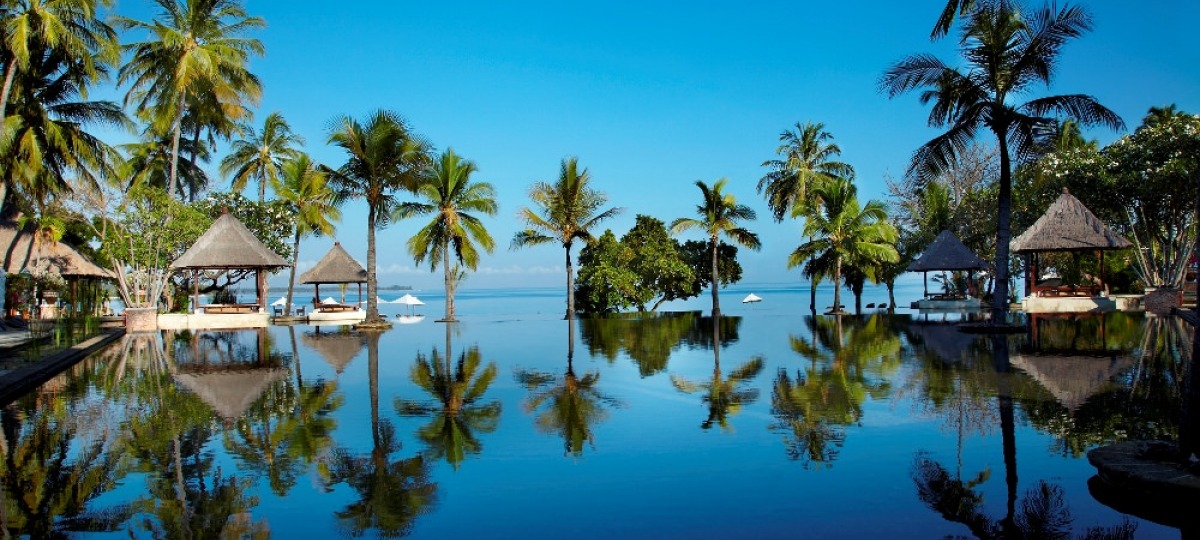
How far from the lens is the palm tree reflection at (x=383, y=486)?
502 centimetres

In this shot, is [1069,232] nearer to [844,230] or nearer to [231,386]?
[844,230]

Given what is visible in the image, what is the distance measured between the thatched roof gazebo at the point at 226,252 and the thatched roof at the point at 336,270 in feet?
15.2

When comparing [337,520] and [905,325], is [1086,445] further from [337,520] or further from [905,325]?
[905,325]

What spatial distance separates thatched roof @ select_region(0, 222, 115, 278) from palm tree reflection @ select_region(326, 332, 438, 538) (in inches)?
974

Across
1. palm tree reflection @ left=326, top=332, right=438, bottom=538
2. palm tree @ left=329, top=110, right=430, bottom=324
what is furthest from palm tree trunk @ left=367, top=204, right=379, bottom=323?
palm tree reflection @ left=326, top=332, right=438, bottom=538

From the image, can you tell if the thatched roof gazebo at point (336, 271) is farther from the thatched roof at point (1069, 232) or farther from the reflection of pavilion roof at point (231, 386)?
the thatched roof at point (1069, 232)

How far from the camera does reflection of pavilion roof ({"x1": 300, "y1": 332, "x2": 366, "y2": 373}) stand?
48.1 feet

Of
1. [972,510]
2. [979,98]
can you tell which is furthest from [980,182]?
[972,510]

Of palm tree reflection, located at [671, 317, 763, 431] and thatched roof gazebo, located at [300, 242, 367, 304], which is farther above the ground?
thatched roof gazebo, located at [300, 242, 367, 304]

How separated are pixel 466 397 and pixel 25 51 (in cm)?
1344

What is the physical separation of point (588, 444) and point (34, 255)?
27.3 meters

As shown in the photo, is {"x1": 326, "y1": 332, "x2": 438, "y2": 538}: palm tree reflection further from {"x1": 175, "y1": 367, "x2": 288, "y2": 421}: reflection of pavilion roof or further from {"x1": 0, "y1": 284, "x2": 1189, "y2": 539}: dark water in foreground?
{"x1": 175, "y1": 367, "x2": 288, "y2": 421}: reflection of pavilion roof

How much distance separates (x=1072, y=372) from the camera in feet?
37.0

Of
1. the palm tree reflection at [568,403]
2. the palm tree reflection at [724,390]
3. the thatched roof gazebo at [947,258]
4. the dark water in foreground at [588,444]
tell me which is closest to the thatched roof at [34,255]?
Result: the dark water in foreground at [588,444]
